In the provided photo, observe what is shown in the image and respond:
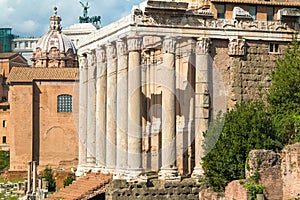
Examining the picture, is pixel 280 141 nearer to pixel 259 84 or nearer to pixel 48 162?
pixel 259 84

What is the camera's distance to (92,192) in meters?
33.9

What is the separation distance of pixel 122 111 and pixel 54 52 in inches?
1822

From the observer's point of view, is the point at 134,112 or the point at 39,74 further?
the point at 39,74

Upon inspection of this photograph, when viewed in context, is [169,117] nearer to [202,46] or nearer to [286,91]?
[202,46]

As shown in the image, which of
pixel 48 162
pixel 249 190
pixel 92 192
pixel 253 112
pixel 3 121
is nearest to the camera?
pixel 249 190

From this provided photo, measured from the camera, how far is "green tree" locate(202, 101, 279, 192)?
28078 mm

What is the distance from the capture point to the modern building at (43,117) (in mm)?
66188

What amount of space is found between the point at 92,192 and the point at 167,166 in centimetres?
402

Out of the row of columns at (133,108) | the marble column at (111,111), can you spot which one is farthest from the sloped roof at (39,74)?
the row of columns at (133,108)

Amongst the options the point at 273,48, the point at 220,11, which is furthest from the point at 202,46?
the point at 273,48

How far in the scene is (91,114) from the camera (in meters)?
38.6

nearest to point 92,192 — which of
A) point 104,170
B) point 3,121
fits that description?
point 104,170

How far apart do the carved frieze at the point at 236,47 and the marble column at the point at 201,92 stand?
115 centimetres

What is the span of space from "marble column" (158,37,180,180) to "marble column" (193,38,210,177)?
1.12 meters
